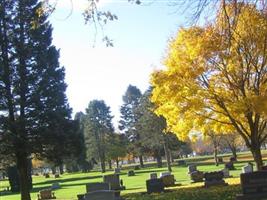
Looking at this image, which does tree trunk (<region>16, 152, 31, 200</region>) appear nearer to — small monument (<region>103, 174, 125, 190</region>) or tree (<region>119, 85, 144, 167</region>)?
small monument (<region>103, 174, 125, 190</region>)

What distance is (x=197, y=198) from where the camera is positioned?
23.3 metres

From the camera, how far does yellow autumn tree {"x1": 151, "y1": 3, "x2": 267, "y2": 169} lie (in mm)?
28719

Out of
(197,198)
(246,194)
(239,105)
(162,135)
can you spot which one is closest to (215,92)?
(239,105)

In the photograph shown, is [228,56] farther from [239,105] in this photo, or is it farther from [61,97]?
[61,97]

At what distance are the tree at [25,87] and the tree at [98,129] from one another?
6524 cm

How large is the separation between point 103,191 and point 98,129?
3656 inches

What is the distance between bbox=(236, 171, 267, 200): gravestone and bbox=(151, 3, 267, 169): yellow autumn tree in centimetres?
945

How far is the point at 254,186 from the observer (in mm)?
19406

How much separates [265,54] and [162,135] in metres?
50.7

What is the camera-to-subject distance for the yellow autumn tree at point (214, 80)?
94.2 ft

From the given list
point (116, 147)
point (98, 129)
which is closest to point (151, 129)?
point (116, 147)

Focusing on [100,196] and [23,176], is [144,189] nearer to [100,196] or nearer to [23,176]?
[23,176]

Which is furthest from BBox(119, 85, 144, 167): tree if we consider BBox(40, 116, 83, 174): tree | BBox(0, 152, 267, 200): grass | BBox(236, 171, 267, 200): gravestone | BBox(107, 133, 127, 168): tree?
BBox(236, 171, 267, 200): gravestone

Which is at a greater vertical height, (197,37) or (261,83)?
(197,37)
